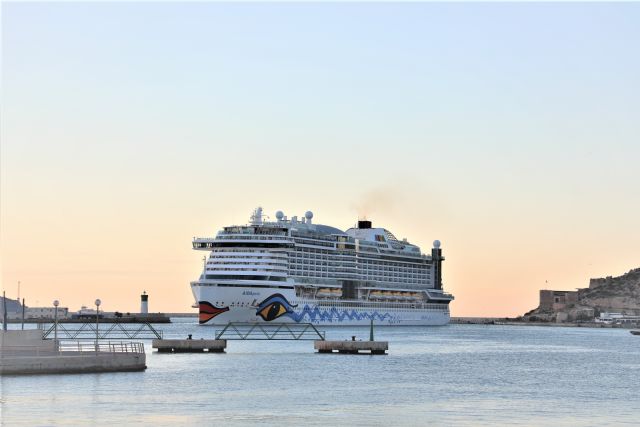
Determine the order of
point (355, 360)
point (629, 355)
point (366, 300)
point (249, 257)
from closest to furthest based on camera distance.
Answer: point (355, 360) → point (629, 355) → point (249, 257) → point (366, 300)

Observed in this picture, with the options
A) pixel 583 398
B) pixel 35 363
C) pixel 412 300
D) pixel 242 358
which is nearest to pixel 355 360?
pixel 242 358

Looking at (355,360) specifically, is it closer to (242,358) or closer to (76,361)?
(242,358)

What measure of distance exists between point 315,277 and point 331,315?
5.02 m

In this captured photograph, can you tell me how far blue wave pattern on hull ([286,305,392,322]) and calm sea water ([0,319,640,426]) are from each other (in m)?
54.4

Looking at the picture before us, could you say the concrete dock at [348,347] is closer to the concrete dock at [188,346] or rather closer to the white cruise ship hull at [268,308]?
the concrete dock at [188,346]

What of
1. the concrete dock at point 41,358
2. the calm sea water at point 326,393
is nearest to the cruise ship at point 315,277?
the calm sea water at point 326,393

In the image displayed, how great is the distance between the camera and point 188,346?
78188 millimetres

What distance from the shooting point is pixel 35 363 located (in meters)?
50.9

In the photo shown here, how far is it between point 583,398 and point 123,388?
811 inches

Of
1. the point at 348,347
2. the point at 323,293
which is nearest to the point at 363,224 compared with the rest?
the point at 323,293

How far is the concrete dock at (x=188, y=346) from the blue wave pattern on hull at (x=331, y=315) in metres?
52.0

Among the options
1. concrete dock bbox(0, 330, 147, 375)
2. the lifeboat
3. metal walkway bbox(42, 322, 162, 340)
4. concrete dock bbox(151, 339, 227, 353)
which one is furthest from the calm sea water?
the lifeboat

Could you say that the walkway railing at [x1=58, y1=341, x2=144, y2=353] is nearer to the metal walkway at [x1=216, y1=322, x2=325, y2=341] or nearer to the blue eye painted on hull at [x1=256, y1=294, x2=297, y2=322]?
the metal walkway at [x1=216, y1=322, x2=325, y2=341]

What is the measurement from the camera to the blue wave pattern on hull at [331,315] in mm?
133038
